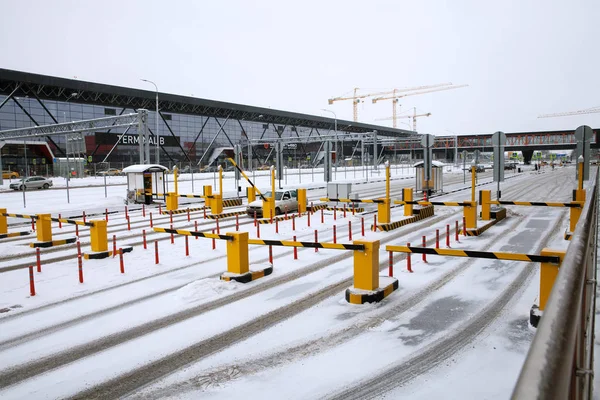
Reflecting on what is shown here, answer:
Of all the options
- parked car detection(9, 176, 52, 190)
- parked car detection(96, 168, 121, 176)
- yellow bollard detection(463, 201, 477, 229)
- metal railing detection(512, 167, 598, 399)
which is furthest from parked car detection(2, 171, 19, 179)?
metal railing detection(512, 167, 598, 399)

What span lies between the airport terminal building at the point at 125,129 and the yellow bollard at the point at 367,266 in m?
39.0

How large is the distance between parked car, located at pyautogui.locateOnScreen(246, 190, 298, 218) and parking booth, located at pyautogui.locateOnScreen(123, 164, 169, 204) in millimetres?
10329

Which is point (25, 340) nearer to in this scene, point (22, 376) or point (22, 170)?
point (22, 376)

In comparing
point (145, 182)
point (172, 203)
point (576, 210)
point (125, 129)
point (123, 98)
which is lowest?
point (172, 203)

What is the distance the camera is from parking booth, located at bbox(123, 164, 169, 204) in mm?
30406

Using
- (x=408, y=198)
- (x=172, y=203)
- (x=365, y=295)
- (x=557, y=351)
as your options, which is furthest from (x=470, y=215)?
(x=172, y=203)

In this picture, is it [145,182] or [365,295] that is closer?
[365,295]

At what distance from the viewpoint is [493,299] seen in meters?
9.02

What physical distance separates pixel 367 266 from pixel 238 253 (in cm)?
299

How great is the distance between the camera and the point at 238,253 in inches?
404

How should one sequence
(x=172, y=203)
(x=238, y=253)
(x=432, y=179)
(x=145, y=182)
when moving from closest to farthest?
(x=238, y=253) < (x=172, y=203) < (x=145, y=182) < (x=432, y=179)

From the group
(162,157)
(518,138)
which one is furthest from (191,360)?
(518,138)

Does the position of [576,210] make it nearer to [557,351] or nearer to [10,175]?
[557,351]

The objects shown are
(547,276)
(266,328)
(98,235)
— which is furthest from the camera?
(98,235)
